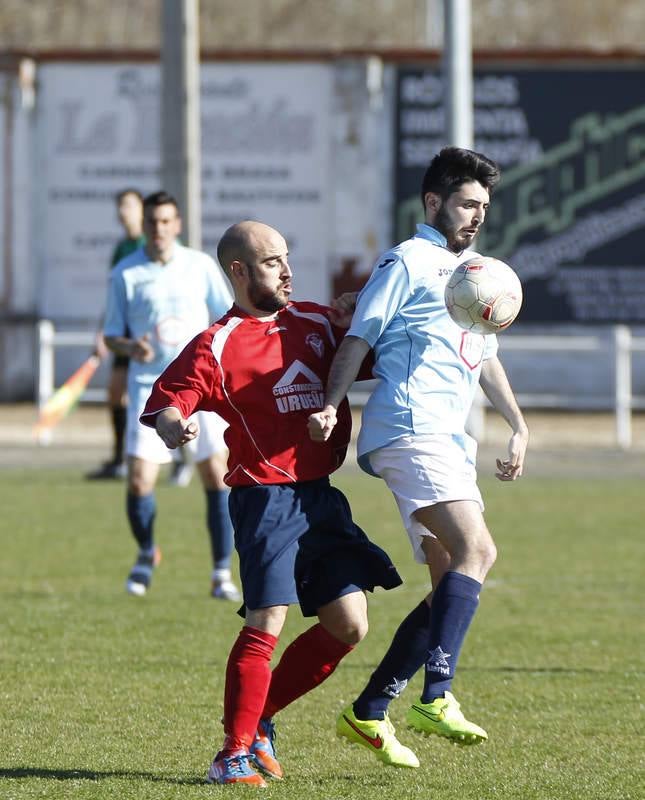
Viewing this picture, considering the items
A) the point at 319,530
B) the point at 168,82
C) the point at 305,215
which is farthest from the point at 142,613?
the point at 305,215

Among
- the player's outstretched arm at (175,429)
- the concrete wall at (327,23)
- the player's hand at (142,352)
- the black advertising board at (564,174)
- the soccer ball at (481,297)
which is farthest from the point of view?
the concrete wall at (327,23)

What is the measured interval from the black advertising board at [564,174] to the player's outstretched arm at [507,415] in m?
18.1

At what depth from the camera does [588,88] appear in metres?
24.2

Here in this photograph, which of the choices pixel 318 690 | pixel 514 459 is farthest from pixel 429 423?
pixel 318 690

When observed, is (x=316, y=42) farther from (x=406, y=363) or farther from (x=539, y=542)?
(x=406, y=363)

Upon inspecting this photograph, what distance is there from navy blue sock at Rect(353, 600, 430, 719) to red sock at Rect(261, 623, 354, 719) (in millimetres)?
167

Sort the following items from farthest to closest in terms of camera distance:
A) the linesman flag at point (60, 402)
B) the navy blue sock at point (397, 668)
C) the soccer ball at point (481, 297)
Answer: the linesman flag at point (60, 402)
the navy blue sock at point (397, 668)
the soccer ball at point (481, 297)

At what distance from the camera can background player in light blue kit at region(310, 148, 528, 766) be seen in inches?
223

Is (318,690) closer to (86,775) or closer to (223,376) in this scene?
(86,775)

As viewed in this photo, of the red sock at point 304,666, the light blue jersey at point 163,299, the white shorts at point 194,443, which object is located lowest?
the red sock at point 304,666

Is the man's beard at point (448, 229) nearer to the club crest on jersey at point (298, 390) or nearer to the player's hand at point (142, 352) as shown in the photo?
the club crest on jersey at point (298, 390)

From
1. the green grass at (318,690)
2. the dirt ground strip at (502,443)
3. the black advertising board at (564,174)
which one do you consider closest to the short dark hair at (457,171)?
the green grass at (318,690)

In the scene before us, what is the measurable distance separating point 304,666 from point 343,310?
3.94 ft

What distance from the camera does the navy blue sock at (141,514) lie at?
9.57 meters
